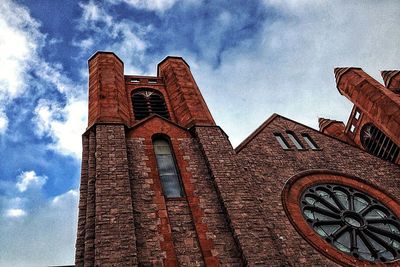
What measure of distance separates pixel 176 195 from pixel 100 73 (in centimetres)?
664

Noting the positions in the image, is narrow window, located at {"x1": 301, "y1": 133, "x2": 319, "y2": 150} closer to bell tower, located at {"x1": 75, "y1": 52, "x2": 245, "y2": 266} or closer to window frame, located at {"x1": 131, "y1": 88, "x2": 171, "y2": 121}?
bell tower, located at {"x1": 75, "y1": 52, "x2": 245, "y2": 266}

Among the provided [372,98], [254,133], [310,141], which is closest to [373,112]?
[372,98]

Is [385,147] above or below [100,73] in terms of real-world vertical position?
below

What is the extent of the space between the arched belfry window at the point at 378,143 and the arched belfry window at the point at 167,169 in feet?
25.4

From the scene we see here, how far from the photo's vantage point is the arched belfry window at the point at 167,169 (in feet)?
32.2

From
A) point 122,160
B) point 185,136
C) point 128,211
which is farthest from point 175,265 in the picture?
point 185,136

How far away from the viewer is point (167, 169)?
34.6ft

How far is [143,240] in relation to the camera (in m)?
8.11

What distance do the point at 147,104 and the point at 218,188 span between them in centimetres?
561

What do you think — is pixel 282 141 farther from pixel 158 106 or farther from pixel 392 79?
pixel 392 79

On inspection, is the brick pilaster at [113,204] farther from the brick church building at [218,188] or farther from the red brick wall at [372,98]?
the red brick wall at [372,98]

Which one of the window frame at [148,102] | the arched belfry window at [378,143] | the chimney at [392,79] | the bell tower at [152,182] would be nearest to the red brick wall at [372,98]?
the arched belfry window at [378,143]

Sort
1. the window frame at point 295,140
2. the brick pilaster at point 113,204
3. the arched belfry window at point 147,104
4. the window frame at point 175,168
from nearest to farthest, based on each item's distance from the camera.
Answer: the brick pilaster at point 113,204 < the window frame at point 175,168 < the window frame at point 295,140 < the arched belfry window at point 147,104

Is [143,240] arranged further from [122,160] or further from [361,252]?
[361,252]
